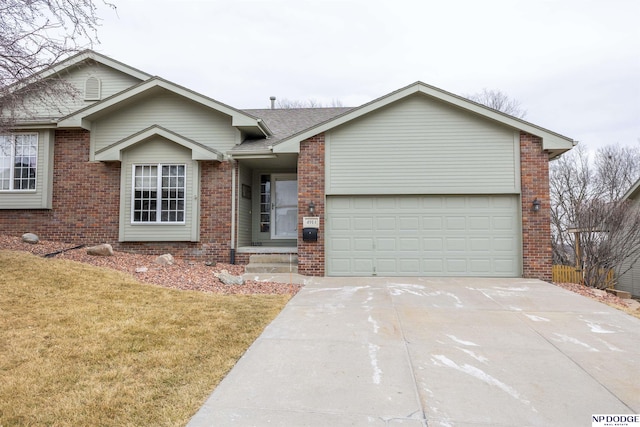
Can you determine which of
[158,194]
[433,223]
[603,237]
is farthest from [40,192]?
[603,237]

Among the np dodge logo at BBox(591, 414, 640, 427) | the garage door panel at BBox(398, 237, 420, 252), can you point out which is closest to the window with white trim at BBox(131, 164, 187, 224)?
the garage door panel at BBox(398, 237, 420, 252)

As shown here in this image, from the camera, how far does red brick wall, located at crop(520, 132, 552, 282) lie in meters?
8.82

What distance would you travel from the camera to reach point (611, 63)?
17.0 m

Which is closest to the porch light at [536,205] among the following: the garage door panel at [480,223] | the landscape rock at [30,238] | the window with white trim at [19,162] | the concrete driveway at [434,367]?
the garage door panel at [480,223]

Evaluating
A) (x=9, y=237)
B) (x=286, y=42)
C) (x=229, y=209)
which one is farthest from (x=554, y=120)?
(x=9, y=237)

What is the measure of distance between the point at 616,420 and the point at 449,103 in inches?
308

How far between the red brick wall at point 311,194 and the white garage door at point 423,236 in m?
0.28

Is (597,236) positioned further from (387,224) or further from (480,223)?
(387,224)

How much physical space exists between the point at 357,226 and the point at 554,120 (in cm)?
3008

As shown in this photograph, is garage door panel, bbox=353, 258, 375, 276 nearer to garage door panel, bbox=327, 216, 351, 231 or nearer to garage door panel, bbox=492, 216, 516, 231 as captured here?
garage door panel, bbox=327, 216, 351, 231

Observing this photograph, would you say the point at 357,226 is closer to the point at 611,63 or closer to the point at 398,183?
the point at 398,183

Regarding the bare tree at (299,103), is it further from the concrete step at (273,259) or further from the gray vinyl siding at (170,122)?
the concrete step at (273,259)

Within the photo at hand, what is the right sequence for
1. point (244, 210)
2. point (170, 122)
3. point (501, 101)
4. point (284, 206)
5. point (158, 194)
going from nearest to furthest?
point (158, 194) < point (170, 122) < point (244, 210) < point (284, 206) < point (501, 101)

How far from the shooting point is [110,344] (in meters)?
3.97
